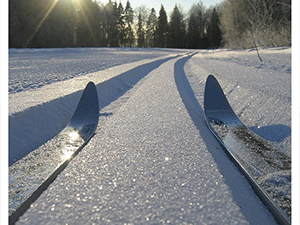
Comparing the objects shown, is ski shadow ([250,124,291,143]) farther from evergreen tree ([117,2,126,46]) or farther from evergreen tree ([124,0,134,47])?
evergreen tree ([124,0,134,47])

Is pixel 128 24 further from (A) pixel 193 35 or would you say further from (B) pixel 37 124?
(B) pixel 37 124

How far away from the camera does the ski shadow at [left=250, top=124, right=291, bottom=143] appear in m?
1.65

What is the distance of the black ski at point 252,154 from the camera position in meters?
0.88

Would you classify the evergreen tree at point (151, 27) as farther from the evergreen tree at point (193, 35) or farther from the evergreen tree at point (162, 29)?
the evergreen tree at point (193, 35)

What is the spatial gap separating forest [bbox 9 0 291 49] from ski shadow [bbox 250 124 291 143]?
16.5ft

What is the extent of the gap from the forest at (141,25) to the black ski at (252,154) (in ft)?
16.0

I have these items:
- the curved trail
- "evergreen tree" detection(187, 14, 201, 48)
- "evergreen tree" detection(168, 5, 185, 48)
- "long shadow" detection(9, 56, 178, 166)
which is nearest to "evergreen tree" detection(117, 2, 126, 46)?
"evergreen tree" detection(168, 5, 185, 48)

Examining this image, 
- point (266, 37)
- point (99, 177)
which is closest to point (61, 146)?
point (99, 177)

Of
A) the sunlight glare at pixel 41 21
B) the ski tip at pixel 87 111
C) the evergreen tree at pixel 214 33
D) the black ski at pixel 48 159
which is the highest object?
the evergreen tree at pixel 214 33

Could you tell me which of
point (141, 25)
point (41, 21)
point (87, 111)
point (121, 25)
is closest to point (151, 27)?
point (141, 25)

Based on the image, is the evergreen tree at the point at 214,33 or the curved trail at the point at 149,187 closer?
the curved trail at the point at 149,187

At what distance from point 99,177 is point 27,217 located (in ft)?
0.92

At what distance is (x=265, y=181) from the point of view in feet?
3.50

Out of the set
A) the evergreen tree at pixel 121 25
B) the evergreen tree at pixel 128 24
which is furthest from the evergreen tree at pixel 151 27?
the evergreen tree at pixel 121 25
